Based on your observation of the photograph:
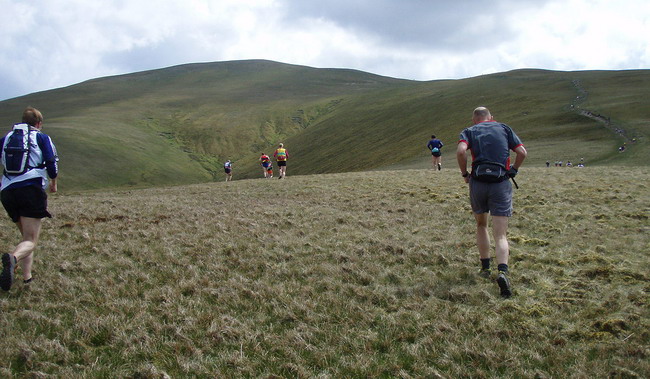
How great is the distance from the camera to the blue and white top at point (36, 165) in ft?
27.0

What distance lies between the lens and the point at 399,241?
11609 millimetres

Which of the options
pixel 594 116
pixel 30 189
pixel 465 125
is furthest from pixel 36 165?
pixel 465 125

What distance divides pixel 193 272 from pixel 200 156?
469ft

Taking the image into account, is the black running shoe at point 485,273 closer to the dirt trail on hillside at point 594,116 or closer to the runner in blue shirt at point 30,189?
the runner in blue shirt at point 30,189

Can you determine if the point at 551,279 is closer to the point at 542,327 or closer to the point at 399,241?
the point at 542,327

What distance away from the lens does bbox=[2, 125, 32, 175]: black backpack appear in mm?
8164

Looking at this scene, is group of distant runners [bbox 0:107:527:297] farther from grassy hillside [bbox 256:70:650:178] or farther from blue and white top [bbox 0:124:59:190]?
grassy hillside [bbox 256:70:650:178]

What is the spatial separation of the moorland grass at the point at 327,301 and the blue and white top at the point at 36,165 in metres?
1.95

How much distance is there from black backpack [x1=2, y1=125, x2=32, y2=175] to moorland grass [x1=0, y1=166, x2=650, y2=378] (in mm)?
2237

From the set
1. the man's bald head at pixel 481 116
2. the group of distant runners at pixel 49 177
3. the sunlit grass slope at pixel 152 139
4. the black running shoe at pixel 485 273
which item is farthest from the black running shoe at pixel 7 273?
the sunlit grass slope at pixel 152 139

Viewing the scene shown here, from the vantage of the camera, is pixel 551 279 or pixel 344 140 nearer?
pixel 551 279

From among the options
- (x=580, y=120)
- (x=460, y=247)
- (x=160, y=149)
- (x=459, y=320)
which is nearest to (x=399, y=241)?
(x=460, y=247)

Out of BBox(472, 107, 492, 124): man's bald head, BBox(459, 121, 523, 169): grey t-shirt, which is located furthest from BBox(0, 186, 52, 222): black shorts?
BBox(472, 107, 492, 124): man's bald head

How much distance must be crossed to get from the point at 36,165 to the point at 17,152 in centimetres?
39
